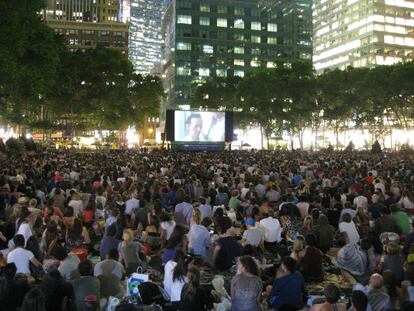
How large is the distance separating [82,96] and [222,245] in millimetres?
46362

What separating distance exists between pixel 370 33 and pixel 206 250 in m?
126

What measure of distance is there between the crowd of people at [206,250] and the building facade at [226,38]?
336 feet

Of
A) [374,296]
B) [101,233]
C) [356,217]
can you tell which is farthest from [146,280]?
[356,217]

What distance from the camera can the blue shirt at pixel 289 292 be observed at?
6.82 metres

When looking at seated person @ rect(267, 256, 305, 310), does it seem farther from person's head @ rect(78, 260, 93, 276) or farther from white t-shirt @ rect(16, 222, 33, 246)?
white t-shirt @ rect(16, 222, 33, 246)

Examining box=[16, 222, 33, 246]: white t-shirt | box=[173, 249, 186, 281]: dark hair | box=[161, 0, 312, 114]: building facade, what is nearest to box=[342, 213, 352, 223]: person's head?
box=[173, 249, 186, 281]: dark hair

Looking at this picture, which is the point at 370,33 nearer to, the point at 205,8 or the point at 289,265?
the point at 205,8

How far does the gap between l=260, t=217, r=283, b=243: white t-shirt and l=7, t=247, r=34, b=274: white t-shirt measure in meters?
5.12

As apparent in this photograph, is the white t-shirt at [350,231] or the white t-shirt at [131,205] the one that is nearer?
the white t-shirt at [350,231]

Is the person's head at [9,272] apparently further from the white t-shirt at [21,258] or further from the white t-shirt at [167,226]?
the white t-shirt at [167,226]

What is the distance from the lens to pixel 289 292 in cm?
683

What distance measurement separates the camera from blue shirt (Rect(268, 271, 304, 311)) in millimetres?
6820

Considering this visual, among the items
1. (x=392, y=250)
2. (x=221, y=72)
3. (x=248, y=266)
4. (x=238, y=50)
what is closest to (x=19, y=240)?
(x=248, y=266)

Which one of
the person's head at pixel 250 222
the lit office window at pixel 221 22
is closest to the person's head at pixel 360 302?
the person's head at pixel 250 222
